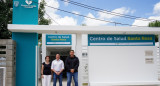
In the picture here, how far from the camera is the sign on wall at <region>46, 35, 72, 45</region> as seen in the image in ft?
38.3

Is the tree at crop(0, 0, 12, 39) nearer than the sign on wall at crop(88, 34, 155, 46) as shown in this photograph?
No

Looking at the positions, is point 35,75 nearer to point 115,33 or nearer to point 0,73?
point 0,73

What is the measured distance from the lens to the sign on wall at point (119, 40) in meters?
7.18

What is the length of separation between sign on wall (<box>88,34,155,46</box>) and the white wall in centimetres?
17

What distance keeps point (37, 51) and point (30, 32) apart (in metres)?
0.80

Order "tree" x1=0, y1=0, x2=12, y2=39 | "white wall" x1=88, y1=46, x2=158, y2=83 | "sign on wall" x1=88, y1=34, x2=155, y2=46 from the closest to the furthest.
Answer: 1. "white wall" x1=88, y1=46, x2=158, y2=83
2. "sign on wall" x1=88, y1=34, x2=155, y2=46
3. "tree" x1=0, y1=0, x2=12, y2=39

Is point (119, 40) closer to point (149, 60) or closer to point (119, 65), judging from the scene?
point (119, 65)

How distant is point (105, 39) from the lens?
7215mm

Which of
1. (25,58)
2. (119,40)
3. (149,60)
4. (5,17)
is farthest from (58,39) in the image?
(149,60)

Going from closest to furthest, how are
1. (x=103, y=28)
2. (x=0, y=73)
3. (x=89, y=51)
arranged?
(x=0, y=73), (x=103, y=28), (x=89, y=51)

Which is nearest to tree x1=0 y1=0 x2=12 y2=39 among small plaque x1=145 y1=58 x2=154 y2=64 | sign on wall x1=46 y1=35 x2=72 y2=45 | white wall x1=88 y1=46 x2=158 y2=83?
sign on wall x1=46 y1=35 x2=72 y2=45

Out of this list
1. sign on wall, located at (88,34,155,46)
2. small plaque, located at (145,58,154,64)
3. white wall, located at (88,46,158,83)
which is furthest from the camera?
small plaque, located at (145,58,154,64)

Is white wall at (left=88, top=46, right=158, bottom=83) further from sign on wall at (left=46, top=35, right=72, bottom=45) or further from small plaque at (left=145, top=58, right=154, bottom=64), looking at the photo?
sign on wall at (left=46, top=35, right=72, bottom=45)

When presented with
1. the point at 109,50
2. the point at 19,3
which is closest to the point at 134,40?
the point at 109,50
